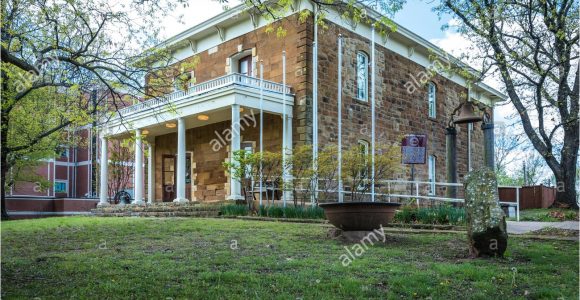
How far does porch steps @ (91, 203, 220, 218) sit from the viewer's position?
51.8 feet

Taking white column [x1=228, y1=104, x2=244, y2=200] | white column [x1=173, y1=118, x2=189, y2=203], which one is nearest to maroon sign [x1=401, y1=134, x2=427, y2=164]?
white column [x1=228, y1=104, x2=244, y2=200]

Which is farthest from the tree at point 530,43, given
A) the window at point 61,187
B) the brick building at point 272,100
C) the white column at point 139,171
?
the window at point 61,187

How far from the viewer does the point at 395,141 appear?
22.2 metres

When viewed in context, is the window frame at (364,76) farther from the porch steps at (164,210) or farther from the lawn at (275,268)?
the lawn at (275,268)

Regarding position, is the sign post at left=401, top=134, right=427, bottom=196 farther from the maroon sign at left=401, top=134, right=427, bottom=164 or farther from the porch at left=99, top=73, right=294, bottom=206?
the porch at left=99, top=73, right=294, bottom=206

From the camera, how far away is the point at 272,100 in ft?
58.7

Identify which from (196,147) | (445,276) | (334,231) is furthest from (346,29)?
(445,276)

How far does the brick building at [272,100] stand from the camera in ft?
59.4

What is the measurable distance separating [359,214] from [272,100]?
379 inches

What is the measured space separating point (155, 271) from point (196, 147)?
1641 centimetres

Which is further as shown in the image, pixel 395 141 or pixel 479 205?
pixel 395 141

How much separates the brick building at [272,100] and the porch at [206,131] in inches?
1.7

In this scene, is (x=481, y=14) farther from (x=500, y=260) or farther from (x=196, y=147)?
(x=196, y=147)

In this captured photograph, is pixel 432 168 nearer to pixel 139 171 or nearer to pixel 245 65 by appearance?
pixel 245 65
